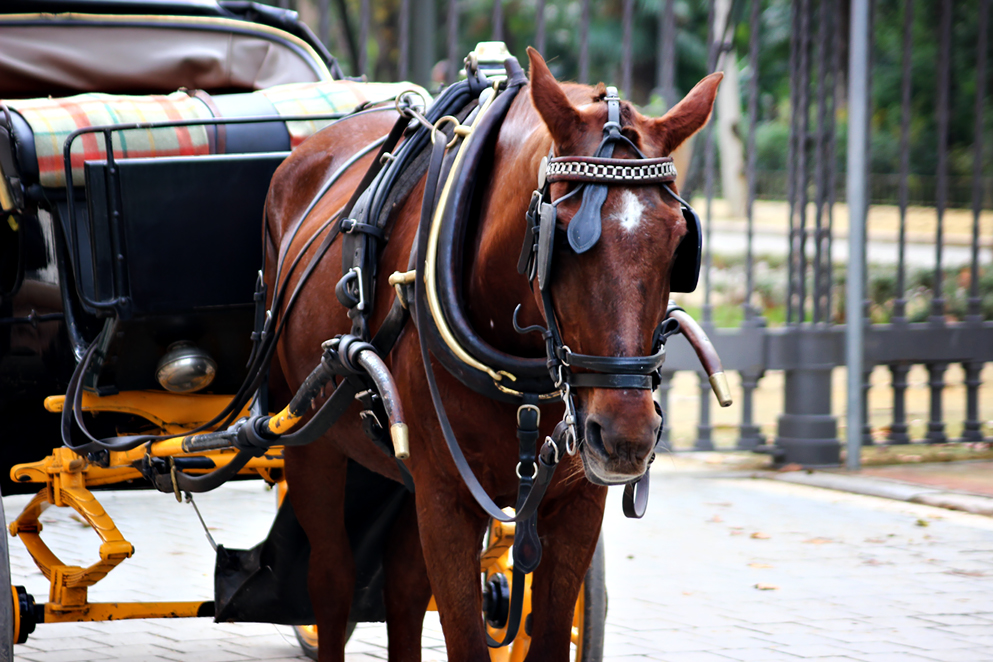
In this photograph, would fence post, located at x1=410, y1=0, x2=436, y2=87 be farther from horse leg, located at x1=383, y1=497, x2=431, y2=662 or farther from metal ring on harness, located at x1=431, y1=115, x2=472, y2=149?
metal ring on harness, located at x1=431, y1=115, x2=472, y2=149

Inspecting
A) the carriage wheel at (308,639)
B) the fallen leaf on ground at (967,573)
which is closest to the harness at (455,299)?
the carriage wheel at (308,639)

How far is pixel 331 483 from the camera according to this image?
3559mm

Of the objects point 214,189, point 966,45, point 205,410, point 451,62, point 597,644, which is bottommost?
point 597,644

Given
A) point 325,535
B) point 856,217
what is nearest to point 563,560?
point 325,535

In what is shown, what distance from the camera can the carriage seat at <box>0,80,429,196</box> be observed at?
349cm

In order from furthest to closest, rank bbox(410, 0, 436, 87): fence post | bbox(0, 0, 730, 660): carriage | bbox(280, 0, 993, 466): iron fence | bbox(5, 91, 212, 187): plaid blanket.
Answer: bbox(280, 0, 993, 466): iron fence → bbox(410, 0, 436, 87): fence post → bbox(5, 91, 212, 187): plaid blanket → bbox(0, 0, 730, 660): carriage

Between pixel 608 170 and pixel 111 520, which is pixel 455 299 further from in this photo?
pixel 111 520

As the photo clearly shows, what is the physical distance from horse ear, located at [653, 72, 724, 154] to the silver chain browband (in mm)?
111

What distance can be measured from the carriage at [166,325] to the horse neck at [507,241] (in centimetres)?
45

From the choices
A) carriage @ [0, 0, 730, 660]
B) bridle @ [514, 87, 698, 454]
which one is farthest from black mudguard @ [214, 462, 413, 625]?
bridle @ [514, 87, 698, 454]

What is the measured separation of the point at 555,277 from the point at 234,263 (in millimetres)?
1821

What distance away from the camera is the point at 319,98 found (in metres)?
4.11

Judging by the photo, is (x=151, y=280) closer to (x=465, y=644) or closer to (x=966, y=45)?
(x=465, y=644)

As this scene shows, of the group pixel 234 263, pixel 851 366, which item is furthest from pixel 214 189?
pixel 851 366
